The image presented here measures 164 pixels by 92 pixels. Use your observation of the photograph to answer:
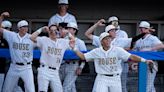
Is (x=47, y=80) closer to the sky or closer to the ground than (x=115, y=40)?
closer to the ground

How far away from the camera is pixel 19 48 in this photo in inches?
336

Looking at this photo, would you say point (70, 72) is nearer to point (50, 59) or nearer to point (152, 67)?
point (50, 59)

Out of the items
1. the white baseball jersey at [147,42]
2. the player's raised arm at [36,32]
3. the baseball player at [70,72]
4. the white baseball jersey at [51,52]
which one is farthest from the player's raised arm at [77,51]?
the white baseball jersey at [147,42]

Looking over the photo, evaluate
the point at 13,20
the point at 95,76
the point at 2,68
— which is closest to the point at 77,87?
the point at 95,76

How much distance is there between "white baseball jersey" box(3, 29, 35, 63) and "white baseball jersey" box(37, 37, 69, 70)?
0.86 feet

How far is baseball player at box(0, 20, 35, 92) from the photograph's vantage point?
334 inches

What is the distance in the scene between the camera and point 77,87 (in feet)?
28.2

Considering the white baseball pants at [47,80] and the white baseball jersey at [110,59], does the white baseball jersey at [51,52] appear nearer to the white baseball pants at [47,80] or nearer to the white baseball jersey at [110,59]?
the white baseball pants at [47,80]

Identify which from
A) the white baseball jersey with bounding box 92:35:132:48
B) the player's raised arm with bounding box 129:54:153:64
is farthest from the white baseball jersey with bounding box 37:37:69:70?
the player's raised arm with bounding box 129:54:153:64

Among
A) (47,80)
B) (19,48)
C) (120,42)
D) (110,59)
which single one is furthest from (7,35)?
(120,42)

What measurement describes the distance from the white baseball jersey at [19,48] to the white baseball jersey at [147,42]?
5.91 ft

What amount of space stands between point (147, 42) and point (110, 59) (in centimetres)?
112

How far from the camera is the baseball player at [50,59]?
819cm

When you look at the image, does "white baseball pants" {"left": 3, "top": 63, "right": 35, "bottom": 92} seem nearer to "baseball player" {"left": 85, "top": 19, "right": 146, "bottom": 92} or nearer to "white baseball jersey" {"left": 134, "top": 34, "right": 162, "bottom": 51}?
"baseball player" {"left": 85, "top": 19, "right": 146, "bottom": 92}
